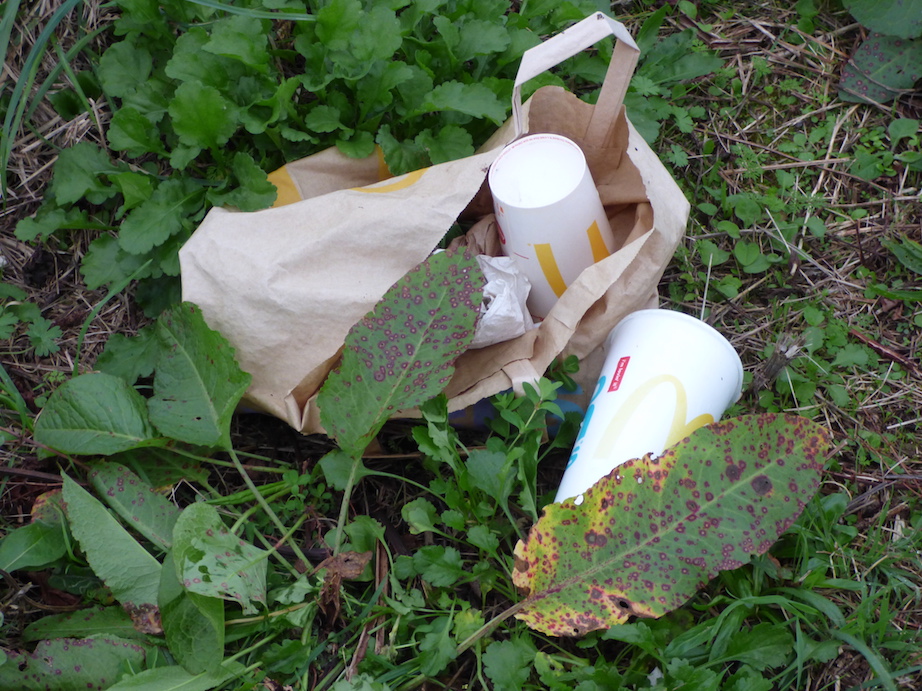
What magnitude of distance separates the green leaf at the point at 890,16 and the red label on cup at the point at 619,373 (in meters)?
1.14

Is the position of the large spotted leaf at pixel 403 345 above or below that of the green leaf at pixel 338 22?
below

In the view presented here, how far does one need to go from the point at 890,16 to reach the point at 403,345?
1.46 metres

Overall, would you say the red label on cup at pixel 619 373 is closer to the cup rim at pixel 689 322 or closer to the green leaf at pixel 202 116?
the cup rim at pixel 689 322

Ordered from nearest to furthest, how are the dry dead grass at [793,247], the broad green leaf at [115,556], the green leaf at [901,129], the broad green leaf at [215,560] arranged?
the broad green leaf at [215,560] → the broad green leaf at [115,556] → the dry dead grass at [793,247] → the green leaf at [901,129]

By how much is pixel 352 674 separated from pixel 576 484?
0.49 m

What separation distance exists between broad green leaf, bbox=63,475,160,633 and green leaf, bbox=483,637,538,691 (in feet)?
1.86

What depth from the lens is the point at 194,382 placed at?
1473 millimetres

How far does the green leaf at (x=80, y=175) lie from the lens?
163cm

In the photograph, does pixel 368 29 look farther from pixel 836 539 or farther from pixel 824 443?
pixel 836 539

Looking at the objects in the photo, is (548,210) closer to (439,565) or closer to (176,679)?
(439,565)

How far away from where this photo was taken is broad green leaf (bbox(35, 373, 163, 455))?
141 cm

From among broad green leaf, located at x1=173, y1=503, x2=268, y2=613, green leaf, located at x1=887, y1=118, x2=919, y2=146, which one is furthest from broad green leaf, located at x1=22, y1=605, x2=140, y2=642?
green leaf, located at x1=887, y1=118, x2=919, y2=146

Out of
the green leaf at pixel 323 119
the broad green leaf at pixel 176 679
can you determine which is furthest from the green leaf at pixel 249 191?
the broad green leaf at pixel 176 679

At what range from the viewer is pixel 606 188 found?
1.66 meters
